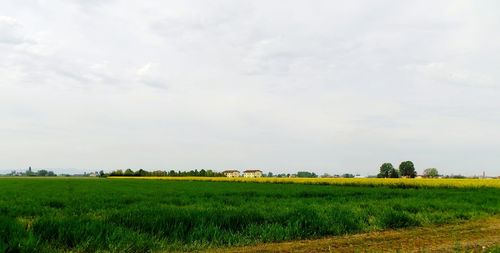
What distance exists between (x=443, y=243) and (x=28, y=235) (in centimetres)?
859

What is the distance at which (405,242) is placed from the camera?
354 inches

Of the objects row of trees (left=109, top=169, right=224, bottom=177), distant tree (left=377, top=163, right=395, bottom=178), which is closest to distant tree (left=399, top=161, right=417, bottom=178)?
distant tree (left=377, top=163, right=395, bottom=178)

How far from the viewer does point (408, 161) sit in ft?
520

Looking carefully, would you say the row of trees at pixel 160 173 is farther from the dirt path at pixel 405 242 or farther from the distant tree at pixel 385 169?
the dirt path at pixel 405 242

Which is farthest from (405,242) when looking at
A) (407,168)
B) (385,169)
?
(407,168)

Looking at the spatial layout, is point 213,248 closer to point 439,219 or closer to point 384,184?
point 439,219

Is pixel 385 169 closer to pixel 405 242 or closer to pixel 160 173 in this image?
pixel 160 173

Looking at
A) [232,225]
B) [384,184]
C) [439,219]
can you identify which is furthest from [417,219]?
[384,184]

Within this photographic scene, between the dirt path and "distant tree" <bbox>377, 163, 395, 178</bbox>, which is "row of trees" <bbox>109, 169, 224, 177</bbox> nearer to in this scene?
"distant tree" <bbox>377, 163, 395, 178</bbox>

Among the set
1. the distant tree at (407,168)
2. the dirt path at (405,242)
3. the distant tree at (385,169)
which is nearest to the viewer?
the dirt path at (405,242)

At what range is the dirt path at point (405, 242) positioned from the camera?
8.10 metres

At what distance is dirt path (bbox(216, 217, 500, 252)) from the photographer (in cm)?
810

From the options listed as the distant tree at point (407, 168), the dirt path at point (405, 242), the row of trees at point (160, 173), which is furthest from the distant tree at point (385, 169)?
the dirt path at point (405, 242)

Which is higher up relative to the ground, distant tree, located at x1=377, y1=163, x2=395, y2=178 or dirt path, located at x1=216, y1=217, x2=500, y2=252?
distant tree, located at x1=377, y1=163, x2=395, y2=178
